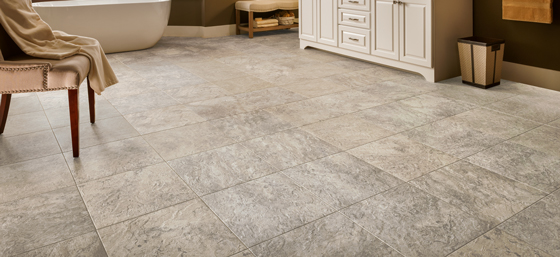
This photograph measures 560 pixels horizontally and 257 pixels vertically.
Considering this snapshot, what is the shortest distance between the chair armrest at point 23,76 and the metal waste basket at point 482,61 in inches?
106

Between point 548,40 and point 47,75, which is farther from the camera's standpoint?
point 548,40

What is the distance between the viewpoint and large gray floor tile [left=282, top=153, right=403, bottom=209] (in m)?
1.88

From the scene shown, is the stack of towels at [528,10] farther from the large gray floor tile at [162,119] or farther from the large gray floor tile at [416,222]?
the large gray floor tile at [162,119]

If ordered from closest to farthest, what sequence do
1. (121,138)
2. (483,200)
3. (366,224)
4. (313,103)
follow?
1. (366,224)
2. (483,200)
3. (121,138)
4. (313,103)

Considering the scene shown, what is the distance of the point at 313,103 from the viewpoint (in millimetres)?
A: 3135

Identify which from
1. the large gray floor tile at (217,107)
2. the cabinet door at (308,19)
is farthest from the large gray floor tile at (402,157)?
the cabinet door at (308,19)

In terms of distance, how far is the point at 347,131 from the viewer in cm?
260

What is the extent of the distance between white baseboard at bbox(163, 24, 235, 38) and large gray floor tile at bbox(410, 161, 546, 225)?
447 centimetres

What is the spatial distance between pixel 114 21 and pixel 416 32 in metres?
3.06

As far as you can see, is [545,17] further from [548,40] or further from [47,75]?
[47,75]

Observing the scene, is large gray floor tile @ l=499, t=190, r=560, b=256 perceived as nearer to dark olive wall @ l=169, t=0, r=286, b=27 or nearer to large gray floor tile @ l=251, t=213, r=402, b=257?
large gray floor tile @ l=251, t=213, r=402, b=257

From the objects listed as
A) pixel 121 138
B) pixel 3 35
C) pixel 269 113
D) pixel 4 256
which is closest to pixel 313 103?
pixel 269 113

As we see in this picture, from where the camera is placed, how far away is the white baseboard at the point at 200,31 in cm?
602

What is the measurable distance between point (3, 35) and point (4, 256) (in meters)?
1.34
